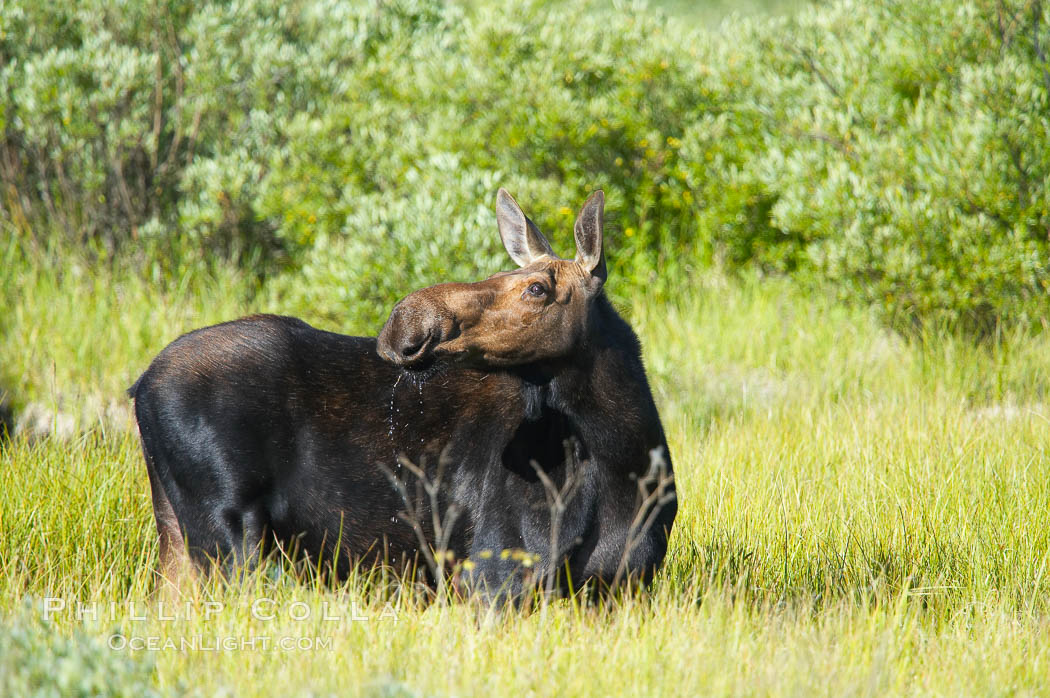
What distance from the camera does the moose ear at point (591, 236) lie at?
413cm

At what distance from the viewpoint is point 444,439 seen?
168 inches

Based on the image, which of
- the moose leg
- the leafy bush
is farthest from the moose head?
the leafy bush

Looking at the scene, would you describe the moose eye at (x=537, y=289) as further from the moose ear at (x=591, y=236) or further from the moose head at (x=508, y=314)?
the moose ear at (x=591, y=236)

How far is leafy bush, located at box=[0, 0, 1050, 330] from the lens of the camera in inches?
313

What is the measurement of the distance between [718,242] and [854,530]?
5.79m

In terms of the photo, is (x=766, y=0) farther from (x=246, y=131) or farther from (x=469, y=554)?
(x=469, y=554)

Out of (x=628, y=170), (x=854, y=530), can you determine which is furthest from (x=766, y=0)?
(x=854, y=530)

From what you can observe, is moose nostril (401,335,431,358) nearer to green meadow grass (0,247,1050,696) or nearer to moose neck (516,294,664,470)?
moose neck (516,294,664,470)

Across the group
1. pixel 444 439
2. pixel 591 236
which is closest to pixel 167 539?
pixel 444 439

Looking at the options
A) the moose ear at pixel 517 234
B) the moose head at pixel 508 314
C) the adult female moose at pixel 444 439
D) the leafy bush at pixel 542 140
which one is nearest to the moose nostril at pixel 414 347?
the moose head at pixel 508 314

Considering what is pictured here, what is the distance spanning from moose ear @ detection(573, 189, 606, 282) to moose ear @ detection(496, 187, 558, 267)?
317 mm

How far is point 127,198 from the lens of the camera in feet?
33.3

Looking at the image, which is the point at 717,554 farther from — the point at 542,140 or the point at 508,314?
the point at 542,140

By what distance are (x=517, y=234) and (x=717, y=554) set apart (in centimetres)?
173
